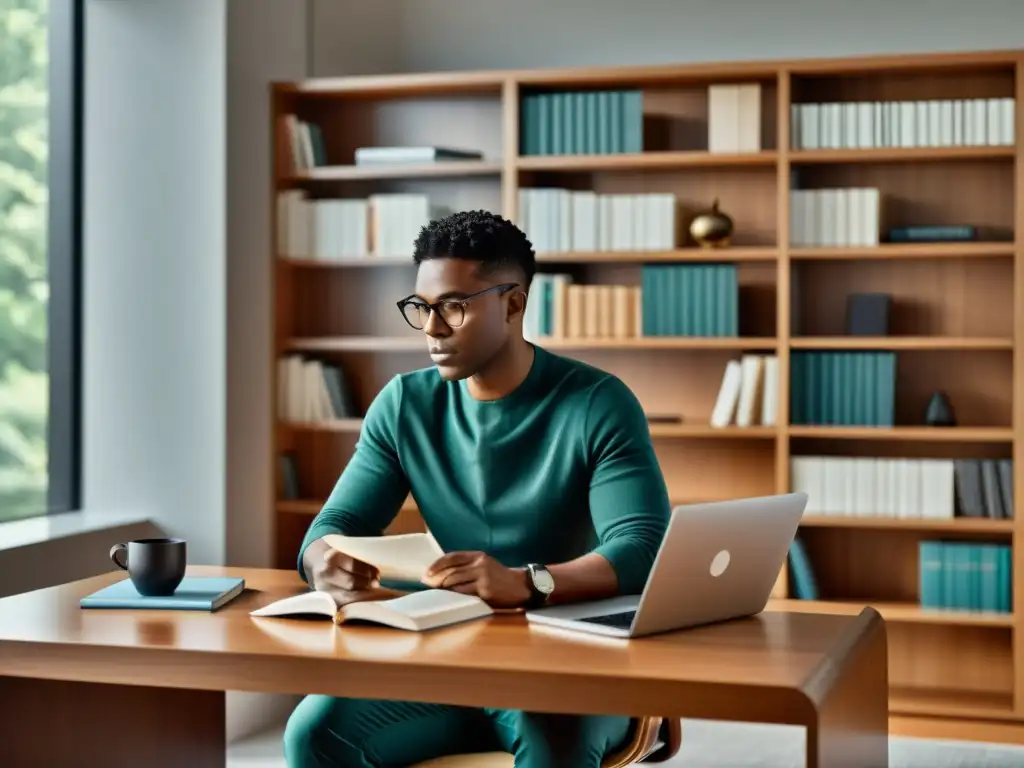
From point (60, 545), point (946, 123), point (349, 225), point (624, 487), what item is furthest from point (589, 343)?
point (624, 487)

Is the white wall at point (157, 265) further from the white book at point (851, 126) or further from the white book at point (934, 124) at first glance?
the white book at point (934, 124)

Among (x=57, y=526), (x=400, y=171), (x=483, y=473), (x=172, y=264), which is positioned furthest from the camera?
(x=400, y=171)

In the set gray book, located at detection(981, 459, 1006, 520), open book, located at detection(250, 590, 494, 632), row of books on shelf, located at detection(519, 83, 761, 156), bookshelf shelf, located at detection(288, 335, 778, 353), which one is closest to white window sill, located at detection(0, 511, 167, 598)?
bookshelf shelf, located at detection(288, 335, 778, 353)

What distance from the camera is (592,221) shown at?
14.1ft

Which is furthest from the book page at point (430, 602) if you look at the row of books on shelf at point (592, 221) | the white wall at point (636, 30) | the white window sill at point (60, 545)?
the white wall at point (636, 30)

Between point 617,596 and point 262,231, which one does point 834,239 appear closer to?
point 262,231

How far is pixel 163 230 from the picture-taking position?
14.0ft

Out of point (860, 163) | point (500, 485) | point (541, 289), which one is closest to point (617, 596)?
point (500, 485)

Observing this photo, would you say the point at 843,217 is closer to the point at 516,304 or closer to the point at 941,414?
the point at 941,414

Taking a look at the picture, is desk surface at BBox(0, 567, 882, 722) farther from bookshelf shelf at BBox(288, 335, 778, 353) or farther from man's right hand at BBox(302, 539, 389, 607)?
bookshelf shelf at BBox(288, 335, 778, 353)

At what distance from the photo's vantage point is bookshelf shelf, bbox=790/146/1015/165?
399cm

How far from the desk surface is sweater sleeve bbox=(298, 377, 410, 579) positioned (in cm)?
41

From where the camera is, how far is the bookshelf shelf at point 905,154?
3.99 m

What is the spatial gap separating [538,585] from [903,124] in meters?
2.74
